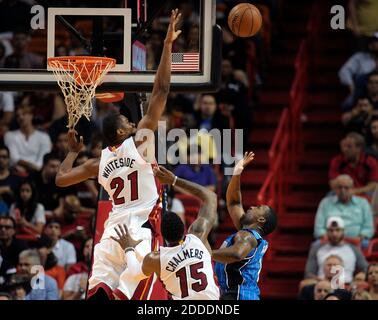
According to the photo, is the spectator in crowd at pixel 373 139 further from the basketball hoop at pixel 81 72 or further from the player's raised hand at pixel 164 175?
the player's raised hand at pixel 164 175

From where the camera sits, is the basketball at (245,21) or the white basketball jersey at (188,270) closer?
the white basketball jersey at (188,270)

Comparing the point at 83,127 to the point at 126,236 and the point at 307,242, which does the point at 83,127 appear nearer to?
the point at 307,242

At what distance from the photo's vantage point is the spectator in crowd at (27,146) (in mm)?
15039

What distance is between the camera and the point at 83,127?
15.4 metres

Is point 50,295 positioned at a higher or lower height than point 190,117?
lower

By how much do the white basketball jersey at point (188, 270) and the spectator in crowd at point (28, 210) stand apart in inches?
200

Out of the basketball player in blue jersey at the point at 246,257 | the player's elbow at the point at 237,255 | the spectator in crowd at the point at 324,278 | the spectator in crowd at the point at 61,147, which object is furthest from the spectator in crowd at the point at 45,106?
the player's elbow at the point at 237,255

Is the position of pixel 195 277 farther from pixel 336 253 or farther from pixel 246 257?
pixel 336 253

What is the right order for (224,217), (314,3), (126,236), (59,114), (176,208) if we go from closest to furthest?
(126,236)
(176,208)
(224,217)
(59,114)
(314,3)

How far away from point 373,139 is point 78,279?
150 inches

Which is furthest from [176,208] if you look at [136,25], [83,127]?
[136,25]

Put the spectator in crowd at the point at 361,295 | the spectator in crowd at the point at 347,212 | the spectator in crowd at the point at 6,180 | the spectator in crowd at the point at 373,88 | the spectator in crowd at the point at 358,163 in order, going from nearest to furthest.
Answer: the spectator in crowd at the point at 361,295
the spectator in crowd at the point at 347,212
the spectator in crowd at the point at 358,163
the spectator in crowd at the point at 6,180
the spectator in crowd at the point at 373,88

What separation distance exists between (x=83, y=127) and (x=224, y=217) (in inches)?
82.1
